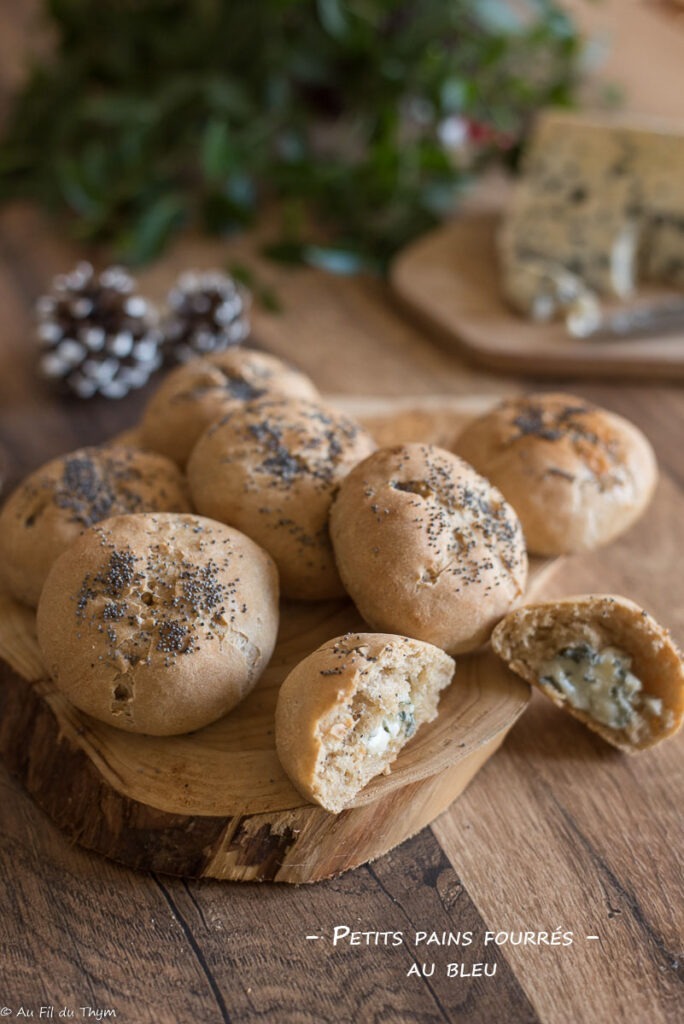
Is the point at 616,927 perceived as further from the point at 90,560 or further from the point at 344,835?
the point at 90,560

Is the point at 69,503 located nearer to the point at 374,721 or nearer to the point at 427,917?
the point at 374,721

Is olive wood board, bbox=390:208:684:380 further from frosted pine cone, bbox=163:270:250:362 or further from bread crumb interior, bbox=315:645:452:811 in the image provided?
bread crumb interior, bbox=315:645:452:811

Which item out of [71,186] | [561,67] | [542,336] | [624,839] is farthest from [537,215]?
[624,839]

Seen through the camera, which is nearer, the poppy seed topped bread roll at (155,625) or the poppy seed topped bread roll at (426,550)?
the poppy seed topped bread roll at (155,625)

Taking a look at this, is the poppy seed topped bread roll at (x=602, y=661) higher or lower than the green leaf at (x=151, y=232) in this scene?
higher

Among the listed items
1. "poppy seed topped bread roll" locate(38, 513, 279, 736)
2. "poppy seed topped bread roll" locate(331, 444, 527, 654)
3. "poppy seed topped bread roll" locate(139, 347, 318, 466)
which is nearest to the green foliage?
"poppy seed topped bread roll" locate(139, 347, 318, 466)

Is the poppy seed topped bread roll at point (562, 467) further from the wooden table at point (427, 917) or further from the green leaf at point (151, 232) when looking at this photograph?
the green leaf at point (151, 232)


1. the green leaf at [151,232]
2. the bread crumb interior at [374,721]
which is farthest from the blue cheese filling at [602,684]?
the green leaf at [151,232]
